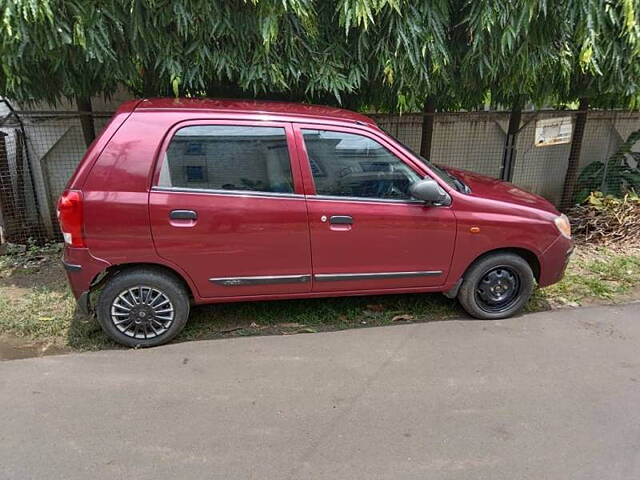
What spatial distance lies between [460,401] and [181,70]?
3412 millimetres

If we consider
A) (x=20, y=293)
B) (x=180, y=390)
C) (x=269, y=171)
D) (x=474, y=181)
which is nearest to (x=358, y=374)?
(x=180, y=390)

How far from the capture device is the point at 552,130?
253 inches

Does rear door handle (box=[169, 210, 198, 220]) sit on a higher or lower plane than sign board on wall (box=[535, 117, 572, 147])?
lower

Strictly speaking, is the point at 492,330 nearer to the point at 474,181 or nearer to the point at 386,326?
the point at 386,326

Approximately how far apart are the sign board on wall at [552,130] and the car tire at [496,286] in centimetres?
329

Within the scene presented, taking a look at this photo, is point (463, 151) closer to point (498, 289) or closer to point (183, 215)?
point (498, 289)

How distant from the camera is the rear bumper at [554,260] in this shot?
12.7 ft

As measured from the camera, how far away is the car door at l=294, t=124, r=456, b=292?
137 inches

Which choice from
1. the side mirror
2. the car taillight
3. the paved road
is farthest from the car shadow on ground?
the side mirror

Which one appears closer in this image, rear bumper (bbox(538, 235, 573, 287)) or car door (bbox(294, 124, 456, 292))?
car door (bbox(294, 124, 456, 292))

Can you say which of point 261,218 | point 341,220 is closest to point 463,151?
point 341,220

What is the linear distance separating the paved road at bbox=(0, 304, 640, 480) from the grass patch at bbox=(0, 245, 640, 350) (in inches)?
8.3

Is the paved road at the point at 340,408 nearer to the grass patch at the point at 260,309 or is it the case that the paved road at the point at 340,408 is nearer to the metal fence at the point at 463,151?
the grass patch at the point at 260,309

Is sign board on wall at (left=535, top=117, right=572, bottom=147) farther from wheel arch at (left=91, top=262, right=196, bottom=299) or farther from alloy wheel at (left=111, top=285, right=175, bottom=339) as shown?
alloy wheel at (left=111, top=285, right=175, bottom=339)
